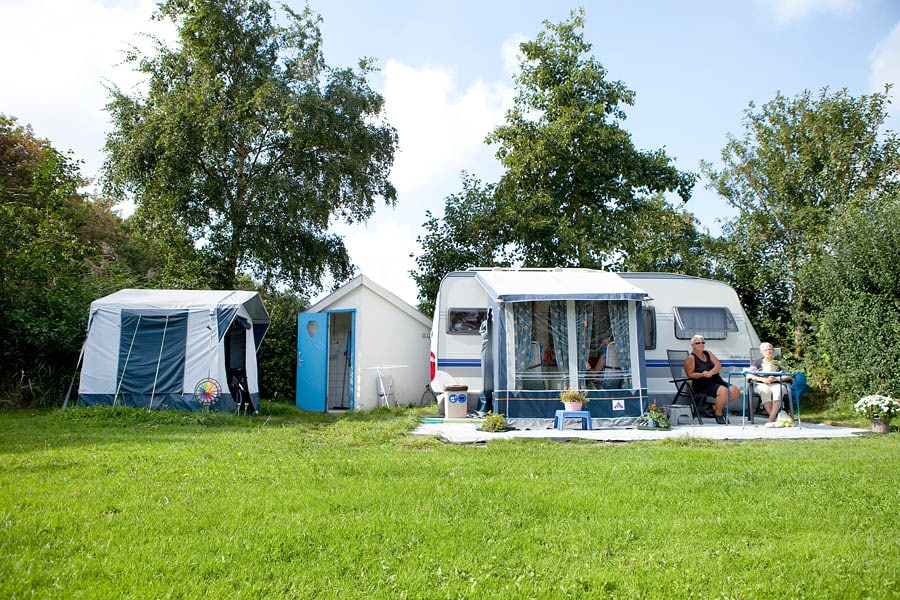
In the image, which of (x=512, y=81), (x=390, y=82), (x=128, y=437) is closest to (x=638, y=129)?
(x=512, y=81)

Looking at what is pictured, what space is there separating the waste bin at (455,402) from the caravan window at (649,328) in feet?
10.0

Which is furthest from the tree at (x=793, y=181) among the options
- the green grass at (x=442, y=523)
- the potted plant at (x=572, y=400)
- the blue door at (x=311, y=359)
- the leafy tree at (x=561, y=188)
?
the blue door at (x=311, y=359)

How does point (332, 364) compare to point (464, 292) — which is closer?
point (464, 292)

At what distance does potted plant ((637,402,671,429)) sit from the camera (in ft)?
27.2

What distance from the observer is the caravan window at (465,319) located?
33.4 ft

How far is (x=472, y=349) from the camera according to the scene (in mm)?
10102

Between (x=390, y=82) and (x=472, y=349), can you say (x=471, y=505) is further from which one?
(x=390, y=82)

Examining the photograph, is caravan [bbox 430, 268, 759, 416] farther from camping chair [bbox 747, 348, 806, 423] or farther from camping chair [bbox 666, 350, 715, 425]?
camping chair [bbox 666, 350, 715, 425]

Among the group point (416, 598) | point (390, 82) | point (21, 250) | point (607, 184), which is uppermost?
point (390, 82)

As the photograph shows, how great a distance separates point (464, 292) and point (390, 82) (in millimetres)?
8187

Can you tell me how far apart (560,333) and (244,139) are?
9.26 metres

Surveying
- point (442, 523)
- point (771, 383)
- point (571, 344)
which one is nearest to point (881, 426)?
point (771, 383)

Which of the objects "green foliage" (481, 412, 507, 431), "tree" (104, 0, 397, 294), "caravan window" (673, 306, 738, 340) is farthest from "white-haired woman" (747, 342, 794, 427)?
"tree" (104, 0, 397, 294)

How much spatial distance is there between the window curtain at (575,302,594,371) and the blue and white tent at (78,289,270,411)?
208 inches
